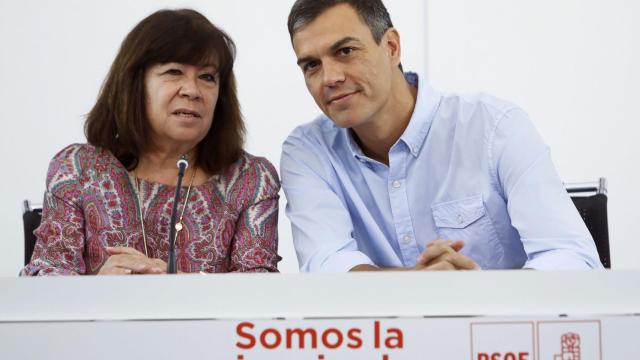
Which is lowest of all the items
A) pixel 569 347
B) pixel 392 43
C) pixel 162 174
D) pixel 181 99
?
pixel 569 347

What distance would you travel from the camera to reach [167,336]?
661 mm

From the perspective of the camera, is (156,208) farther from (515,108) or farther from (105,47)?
(105,47)

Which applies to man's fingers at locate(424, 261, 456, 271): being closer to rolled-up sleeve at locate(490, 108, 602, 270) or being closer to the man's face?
rolled-up sleeve at locate(490, 108, 602, 270)

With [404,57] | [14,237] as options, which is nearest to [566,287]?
[404,57]

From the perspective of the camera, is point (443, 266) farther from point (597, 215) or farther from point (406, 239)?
point (597, 215)

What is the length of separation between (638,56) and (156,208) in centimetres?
185

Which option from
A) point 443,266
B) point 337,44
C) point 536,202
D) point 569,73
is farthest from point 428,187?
point 569,73

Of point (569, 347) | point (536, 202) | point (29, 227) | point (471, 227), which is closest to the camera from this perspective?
point (569, 347)

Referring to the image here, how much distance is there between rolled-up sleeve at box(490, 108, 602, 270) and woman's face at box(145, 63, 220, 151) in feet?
1.76

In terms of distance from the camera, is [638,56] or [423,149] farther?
[638,56]

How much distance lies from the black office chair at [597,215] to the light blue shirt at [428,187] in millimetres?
142

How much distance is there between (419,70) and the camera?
8.42ft

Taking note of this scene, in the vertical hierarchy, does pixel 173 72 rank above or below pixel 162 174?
above

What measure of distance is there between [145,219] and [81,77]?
136 centimetres
